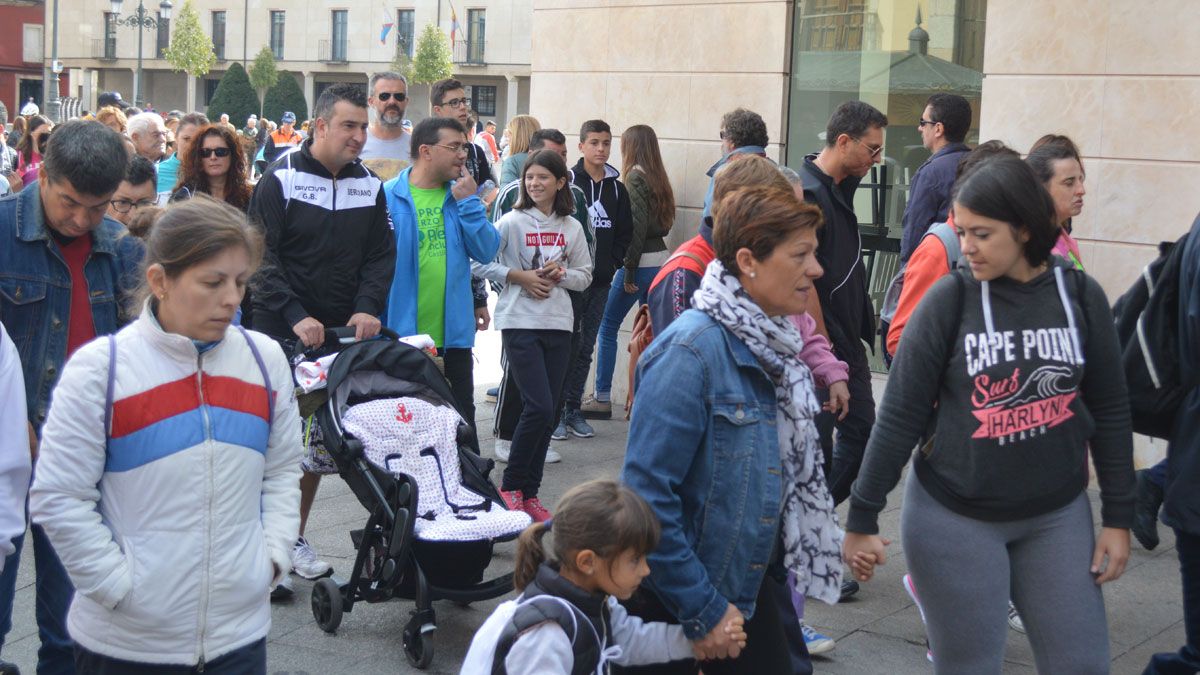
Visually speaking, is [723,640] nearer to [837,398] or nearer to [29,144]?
[837,398]

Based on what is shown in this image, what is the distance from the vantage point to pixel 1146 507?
587 cm

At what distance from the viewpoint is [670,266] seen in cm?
477

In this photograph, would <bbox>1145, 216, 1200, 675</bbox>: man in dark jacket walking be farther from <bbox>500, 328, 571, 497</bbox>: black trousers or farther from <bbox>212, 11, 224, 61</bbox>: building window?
<bbox>212, 11, 224, 61</bbox>: building window

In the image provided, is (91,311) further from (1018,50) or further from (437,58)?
(437,58)

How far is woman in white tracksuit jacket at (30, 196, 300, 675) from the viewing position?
324 centimetres

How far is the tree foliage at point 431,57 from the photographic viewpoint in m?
65.3

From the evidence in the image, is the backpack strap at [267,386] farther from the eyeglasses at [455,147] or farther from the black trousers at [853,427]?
the eyeglasses at [455,147]

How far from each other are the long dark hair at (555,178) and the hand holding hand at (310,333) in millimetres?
2174

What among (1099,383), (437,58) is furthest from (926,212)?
(437,58)

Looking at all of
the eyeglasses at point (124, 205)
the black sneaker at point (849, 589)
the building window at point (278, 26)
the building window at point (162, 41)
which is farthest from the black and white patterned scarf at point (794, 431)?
the building window at point (162, 41)

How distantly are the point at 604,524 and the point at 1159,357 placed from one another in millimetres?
2084

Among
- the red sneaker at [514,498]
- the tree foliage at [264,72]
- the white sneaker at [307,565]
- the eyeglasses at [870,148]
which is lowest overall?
the white sneaker at [307,565]

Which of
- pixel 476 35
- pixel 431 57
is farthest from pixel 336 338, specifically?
pixel 476 35

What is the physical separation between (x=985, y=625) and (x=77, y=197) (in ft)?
9.86
